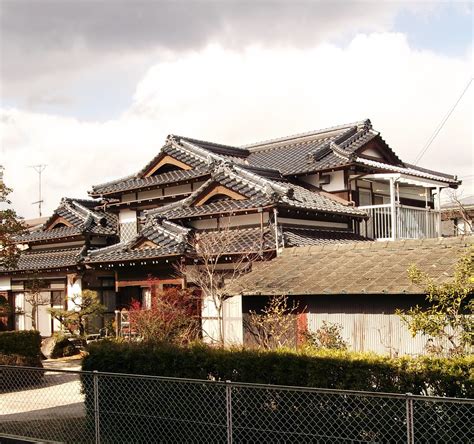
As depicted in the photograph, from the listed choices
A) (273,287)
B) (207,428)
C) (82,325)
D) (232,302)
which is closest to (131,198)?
(82,325)

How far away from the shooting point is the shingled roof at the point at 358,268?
11.6 m

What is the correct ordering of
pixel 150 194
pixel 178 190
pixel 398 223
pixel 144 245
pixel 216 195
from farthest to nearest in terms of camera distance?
pixel 150 194
pixel 178 190
pixel 144 245
pixel 398 223
pixel 216 195

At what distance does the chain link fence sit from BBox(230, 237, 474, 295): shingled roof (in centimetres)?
372

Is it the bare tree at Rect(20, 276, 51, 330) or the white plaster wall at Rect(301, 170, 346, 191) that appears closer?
the white plaster wall at Rect(301, 170, 346, 191)

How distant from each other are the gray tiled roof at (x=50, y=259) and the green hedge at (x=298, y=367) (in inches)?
573

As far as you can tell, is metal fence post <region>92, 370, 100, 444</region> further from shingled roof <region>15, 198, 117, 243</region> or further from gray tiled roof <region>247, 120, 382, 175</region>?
shingled roof <region>15, 198, 117, 243</region>

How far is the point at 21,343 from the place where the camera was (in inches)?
677

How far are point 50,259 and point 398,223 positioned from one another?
14260 millimetres

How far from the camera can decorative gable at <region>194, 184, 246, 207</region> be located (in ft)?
65.4

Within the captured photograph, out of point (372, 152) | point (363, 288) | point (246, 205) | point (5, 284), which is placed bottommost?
point (363, 288)

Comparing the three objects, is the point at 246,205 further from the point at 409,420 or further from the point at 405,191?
the point at 409,420

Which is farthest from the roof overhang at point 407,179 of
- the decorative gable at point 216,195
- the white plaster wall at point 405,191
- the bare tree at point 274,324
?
the bare tree at point 274,324

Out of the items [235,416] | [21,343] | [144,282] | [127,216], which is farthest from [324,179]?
[235,416]

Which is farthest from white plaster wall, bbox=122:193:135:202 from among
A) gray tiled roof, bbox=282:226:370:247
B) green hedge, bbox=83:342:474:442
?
green hedge, bbox=83:342:474:442
